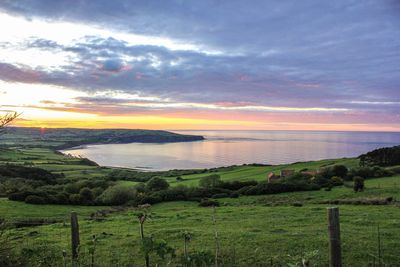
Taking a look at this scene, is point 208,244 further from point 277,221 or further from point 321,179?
point 321,179

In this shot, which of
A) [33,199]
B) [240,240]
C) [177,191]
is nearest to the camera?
[240,240]

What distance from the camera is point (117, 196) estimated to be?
144 ft

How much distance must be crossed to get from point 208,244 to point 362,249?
5.68 metres

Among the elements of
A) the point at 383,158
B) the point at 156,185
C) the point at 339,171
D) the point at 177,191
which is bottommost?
the point at 156,185

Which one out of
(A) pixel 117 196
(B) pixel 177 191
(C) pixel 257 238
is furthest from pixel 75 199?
(C) pixel 257 238

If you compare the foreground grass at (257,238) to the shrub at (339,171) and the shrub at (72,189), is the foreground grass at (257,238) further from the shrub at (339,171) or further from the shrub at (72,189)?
the shrub at (72,189)

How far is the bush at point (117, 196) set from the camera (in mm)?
42516

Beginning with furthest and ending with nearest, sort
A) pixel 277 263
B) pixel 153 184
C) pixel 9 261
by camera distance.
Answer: pixel 153 184
pixel 277 263
pixel 9 261

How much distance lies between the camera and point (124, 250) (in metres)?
13.8

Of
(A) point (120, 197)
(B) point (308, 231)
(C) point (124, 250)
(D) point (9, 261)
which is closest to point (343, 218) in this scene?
(B) point (308, 231)

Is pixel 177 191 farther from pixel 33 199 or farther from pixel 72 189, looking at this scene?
pixel 72 189

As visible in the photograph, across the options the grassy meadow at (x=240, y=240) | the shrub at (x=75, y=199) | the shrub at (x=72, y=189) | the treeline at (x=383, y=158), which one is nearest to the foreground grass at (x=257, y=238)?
the grassy meadow at (x=240, y=240)

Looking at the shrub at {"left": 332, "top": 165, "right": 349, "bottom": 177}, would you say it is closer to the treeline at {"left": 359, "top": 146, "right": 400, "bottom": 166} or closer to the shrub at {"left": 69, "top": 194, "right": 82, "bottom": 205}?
the treeline at {"left": 359, "top": 146, "right": 400, "bottom": 166}

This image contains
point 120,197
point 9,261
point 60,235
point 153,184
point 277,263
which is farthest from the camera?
point 153,184
